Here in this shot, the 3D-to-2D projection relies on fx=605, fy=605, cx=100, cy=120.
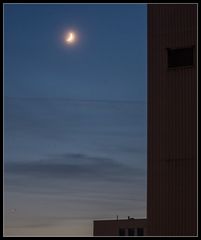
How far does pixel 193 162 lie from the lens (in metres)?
28.7

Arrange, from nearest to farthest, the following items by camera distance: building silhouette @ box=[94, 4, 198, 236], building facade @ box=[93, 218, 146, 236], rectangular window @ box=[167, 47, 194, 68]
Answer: building silhouette @ box=[94, 4, 198, 236] < rectangular window @ box=[167, 47, 194, 68] < building facade @ box=[93, 218, 146, 236]

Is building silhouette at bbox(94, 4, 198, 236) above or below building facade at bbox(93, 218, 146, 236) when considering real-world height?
above

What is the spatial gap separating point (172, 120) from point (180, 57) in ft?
11.4

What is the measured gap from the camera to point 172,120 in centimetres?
2956

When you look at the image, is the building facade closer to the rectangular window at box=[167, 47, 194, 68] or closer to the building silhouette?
the building silhouette

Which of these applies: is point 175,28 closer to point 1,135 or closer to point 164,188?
point 164,188

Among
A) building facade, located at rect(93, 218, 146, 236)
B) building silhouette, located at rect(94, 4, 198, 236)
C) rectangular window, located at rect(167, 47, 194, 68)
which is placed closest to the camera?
building silhouette, located at rect(94, 4, 198, 236)

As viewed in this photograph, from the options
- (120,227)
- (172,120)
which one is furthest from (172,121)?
(120,227)

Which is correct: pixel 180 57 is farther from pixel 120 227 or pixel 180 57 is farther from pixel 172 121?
pixel 120 227

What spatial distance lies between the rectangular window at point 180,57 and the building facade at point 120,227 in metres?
45.0

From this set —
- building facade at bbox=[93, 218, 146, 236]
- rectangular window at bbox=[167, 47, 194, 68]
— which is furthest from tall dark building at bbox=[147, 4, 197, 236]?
building facade at bbox=[93, 218, 146, 236]

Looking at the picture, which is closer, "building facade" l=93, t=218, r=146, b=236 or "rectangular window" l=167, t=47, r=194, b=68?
"rectangular window" l=167, t=47, r=194, b=68

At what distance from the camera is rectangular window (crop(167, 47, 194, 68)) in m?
30.6

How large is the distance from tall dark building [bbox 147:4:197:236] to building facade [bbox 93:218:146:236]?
44.7 m
